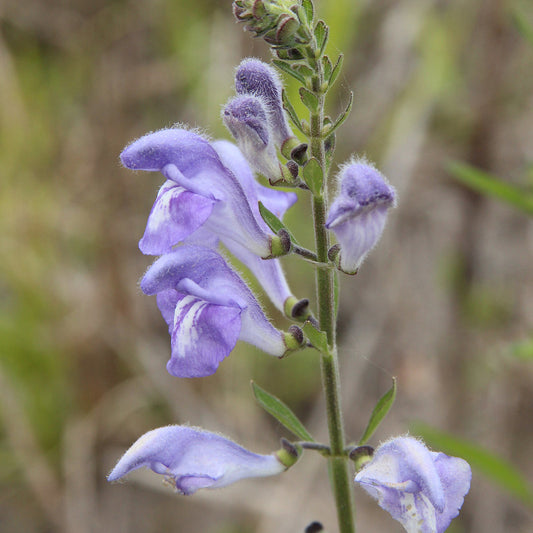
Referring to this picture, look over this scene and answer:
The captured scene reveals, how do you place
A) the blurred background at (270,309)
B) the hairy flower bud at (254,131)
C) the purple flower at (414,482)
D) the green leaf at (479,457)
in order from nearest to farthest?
the purple flower at (414,482)
the hairy flower bud at (254,131)
the green leaf at (479,457)
the blurred background at (270,309)

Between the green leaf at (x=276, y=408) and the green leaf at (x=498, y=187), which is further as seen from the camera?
the green leaf at (x=498, y=187)

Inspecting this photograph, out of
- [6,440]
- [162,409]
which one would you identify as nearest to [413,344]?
[162,409]

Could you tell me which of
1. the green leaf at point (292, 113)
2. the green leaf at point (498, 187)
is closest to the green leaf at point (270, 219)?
the green leaf at point (292, 113)

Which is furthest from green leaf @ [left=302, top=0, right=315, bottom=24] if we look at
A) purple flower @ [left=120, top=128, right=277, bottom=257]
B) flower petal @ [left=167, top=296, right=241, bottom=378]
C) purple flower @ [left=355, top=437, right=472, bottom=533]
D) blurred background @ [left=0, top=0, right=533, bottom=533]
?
blurred background @ [left=0, top=0, right=533, bottom=533]

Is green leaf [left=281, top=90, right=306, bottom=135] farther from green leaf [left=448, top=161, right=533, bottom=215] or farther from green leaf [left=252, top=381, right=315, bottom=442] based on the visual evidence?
green leaf [left=448, top=161, right=533, bottom=215]

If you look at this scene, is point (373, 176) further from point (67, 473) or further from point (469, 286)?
point (67, 473)

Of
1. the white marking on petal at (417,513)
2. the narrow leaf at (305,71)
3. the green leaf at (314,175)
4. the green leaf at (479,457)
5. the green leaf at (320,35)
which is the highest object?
the green leaf at (320,35)

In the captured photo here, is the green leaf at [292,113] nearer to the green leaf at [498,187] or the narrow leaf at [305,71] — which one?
the narrow leaf at [305,71]
